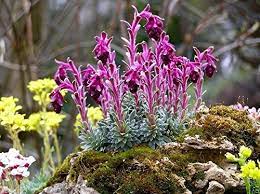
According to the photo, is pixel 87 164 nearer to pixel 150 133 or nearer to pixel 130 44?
pixel 150 133

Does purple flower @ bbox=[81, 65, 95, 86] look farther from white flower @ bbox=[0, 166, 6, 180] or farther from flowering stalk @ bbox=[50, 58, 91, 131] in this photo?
white flower @ bbox=[0, 166, 6, 180]

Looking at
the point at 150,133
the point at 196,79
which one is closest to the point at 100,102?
the point at 150,133

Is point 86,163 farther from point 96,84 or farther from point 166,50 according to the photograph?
point 166,50

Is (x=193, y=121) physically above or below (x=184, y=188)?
above

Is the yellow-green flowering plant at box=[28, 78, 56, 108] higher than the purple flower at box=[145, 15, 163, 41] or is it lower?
lower

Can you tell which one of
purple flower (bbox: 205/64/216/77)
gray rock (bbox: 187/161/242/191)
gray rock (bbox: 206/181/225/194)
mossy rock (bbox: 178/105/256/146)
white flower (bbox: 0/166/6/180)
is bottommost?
gray rock (bbox: 206/181/225/194)

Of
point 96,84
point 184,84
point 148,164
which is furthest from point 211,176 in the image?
point 96,84

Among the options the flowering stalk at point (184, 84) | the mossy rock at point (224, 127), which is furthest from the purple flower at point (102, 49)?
the mossy rock at point (224, 127)

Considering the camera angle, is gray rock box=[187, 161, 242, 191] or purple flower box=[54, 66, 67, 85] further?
purple flower box=[54, 66, 67, 85]

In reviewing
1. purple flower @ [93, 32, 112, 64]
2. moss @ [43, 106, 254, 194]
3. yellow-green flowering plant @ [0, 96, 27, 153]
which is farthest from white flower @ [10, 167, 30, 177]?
purple flower @ [93, 32, 112, 64]

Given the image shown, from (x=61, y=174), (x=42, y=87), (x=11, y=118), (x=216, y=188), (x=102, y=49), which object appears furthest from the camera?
(x=42, y=87)

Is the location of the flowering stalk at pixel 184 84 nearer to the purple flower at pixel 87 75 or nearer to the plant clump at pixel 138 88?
the plant clump at pixel 138 88
